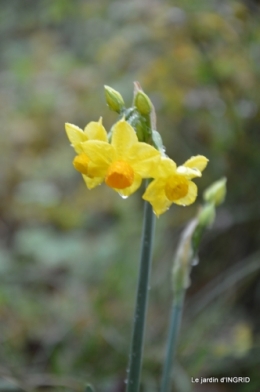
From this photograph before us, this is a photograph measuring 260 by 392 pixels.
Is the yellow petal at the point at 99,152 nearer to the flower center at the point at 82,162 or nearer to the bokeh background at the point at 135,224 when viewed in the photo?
the flower center at the point at 82,162

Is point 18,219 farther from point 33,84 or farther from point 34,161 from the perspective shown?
point 33,84

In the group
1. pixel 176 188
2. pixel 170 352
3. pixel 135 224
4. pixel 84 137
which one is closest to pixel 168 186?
pixel 176 188

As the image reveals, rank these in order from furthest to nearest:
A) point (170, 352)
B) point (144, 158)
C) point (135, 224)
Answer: point (135, 224) → point (170, 352) → point (144, 158)

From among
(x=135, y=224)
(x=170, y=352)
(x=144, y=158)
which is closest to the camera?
(x=144, y=158)

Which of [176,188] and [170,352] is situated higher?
[176,188]

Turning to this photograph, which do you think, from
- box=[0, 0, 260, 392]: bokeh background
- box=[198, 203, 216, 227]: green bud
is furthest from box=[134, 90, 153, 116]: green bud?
box=[0, 0, 260, 392]: bokeh background

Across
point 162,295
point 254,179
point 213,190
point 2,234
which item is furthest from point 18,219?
point 213,190

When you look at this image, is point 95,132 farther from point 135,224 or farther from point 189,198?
point 135,224

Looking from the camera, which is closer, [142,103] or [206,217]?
[142,103]

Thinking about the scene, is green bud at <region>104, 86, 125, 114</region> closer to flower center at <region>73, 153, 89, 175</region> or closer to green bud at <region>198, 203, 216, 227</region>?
flower center at <region>73, 153, 89, 175</region>
